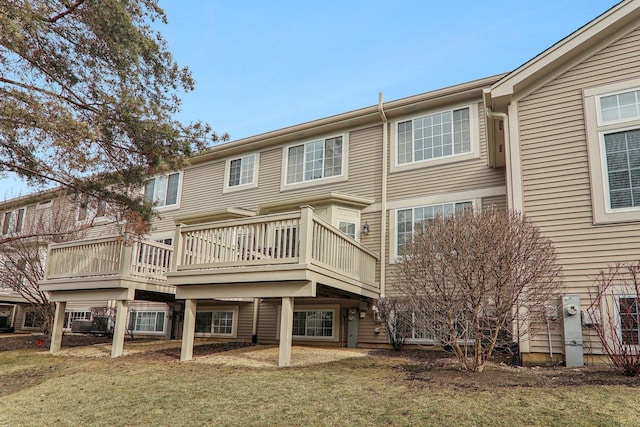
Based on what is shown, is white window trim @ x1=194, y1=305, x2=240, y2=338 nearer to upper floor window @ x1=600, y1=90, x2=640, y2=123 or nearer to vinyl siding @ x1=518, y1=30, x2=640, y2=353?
vinyl siding @ x1=518, y1=30, x2=640, y2=353

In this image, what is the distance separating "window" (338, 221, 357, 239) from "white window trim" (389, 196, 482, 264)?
3.34ft

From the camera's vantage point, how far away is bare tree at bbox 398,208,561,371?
6.53 metres

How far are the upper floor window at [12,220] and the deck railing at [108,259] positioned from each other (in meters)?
11.7

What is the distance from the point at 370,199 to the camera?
40.0 ft

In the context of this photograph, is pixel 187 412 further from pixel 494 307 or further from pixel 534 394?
pixel 494 307

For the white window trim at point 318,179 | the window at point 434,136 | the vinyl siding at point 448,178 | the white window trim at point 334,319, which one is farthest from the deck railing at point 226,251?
the window at point 434,136

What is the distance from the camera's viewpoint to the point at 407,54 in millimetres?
14586

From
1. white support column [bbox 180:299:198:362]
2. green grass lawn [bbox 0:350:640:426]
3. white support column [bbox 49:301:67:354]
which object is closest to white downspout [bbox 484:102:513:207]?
green grass lawn [bbox 0:350:640:426]

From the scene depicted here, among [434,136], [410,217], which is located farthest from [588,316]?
[434,136]

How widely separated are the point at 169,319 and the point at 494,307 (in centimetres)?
1134

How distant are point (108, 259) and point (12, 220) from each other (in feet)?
49.4

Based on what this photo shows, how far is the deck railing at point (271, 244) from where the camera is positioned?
812cm

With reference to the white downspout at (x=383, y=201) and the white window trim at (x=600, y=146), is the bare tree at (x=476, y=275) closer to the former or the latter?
the white window trim at (x=600, y=146)

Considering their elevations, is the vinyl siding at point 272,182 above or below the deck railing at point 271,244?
above
